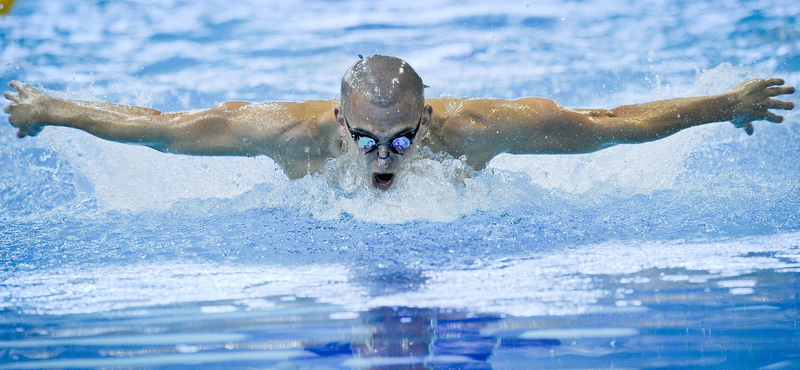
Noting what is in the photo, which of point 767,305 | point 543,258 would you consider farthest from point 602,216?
point 767,305

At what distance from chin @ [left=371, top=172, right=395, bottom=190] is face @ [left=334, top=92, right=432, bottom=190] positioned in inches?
1.8

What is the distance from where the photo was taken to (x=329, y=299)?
2154 mm

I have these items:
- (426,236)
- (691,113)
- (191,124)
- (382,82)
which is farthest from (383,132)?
(691,113)

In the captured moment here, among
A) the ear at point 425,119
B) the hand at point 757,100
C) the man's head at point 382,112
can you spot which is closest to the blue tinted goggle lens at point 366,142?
the man's head at point 382,112

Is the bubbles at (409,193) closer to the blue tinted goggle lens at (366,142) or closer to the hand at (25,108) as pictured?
the blue tinted goggle lens at (366,142)

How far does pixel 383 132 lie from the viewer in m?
2.85

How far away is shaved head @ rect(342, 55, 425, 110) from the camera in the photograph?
2854 millimetres

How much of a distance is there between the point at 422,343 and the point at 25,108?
2.22 meters

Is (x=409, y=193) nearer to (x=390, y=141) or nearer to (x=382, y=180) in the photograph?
(x=382, y=180)

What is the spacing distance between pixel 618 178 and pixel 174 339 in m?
2.68

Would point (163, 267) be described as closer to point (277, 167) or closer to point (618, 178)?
point (277, 167)

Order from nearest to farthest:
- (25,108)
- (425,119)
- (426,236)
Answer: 1. (426,236)
2. (425,119)
3. (25,108)

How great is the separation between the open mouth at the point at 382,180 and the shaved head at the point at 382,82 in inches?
12.2

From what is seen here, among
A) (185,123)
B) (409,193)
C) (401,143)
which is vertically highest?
(185,123)
